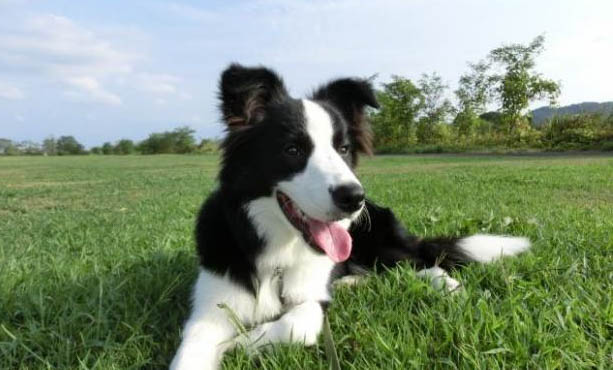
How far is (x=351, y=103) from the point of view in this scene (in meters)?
3.06

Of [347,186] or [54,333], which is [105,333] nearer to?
[54,333]

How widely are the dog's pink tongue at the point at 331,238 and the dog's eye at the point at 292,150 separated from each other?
371mm

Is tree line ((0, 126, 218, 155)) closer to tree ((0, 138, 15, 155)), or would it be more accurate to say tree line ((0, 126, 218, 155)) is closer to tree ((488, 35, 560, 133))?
tree ((0, 138, 15, 155))

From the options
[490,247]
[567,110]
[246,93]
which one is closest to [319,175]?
[246,93]

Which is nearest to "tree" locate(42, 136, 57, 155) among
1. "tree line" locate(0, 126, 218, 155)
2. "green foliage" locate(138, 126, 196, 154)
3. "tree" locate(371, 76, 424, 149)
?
"tree line" locate(0, 126, 218, 155)

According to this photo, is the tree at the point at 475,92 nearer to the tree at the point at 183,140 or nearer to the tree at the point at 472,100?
the tree at the point at 472,100

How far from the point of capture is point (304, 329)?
7.32ft

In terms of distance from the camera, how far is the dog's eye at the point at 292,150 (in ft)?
8.14

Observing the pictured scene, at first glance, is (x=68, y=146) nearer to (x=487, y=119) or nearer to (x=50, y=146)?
(x=50, y=146)

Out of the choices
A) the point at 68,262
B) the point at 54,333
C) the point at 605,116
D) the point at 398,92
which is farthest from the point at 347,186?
the point at 398,92

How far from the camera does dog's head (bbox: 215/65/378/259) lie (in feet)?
7.35

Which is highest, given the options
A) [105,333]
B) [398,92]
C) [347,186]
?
[398,92]

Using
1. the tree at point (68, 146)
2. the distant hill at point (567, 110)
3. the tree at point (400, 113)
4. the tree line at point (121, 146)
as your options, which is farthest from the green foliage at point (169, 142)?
the distant hill at point (567, 110)

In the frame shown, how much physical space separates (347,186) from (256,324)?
959 mm
